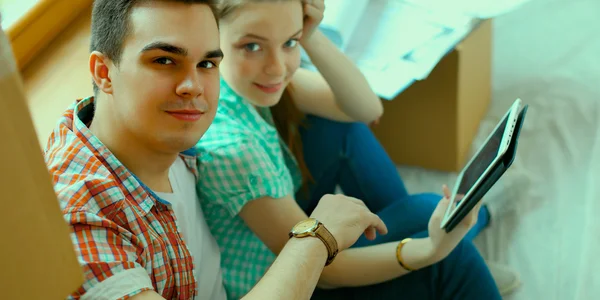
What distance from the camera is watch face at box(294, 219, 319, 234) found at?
0.83m

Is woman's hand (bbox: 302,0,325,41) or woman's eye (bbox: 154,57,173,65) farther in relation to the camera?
woman's hand (bbox: 302,0,325,41)

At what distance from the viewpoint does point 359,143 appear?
124 cm

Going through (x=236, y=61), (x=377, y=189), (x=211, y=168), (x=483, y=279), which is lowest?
(x=483, y=279)

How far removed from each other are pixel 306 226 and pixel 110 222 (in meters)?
0.25

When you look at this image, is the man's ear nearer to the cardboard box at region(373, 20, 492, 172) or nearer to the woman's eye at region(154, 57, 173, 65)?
the woman's eye at region(154, 57, 173, 65)

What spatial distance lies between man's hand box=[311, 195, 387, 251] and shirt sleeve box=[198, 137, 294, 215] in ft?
0.22

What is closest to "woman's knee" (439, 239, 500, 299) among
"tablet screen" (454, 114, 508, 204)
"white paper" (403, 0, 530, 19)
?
"tablet screen" (454, 114, 508, 204)

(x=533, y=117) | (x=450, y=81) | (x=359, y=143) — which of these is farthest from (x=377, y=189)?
(x=533, y=117)

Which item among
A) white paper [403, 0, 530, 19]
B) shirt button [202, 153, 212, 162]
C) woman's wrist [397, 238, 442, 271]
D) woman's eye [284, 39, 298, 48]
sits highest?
white paper [403, 0, 530, 19]

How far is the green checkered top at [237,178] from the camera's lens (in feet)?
2.99

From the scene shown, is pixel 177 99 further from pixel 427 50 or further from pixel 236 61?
pixel 427 50

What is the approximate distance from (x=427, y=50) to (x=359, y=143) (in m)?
0.31

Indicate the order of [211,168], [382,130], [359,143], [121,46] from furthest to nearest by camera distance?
[382,130] < [359,143] < [211,168] < [121,46]

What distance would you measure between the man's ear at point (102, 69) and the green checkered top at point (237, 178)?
213 millimetres
